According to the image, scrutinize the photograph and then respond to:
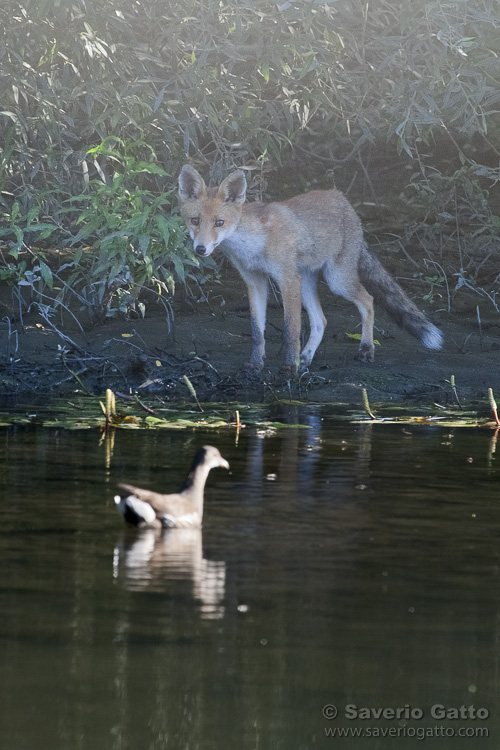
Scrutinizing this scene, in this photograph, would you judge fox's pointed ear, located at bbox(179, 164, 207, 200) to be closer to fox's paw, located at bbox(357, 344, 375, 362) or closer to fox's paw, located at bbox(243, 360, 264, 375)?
fox's paw, located at bbox(243, 360, 264, 375)

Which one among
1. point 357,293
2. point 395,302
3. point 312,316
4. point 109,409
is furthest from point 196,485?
point 395,302

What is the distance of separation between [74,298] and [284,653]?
33.1ft

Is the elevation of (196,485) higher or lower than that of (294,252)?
lower

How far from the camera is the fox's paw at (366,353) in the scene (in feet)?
37.0

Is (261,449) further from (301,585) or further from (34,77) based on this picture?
(34,77)

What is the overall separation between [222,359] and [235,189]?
1711 millimetres

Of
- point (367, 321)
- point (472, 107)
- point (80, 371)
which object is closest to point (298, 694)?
point (80, 371)

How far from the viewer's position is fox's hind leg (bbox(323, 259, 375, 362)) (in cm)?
1138

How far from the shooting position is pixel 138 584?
14.2ft

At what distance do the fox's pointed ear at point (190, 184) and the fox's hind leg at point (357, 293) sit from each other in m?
1.84

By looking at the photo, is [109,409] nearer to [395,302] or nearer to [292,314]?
[292,314]

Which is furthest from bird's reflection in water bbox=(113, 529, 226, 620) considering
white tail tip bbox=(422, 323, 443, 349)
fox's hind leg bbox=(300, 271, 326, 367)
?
white tail tip bbox=(422, 323, 443, 349)

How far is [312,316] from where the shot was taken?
1151cm

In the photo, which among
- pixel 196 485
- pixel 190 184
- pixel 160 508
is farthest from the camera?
pixel 190 184
